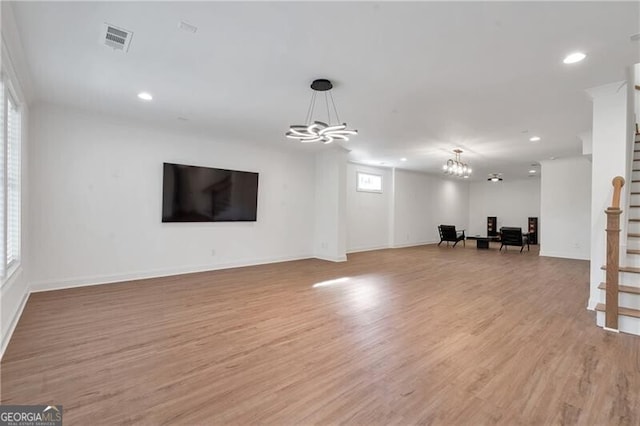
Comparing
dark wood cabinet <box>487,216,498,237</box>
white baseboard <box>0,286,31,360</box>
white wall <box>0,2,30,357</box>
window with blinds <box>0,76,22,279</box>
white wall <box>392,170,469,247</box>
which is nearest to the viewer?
white wall <box>0,2,30,357</box>

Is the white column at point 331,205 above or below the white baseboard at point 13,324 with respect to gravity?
above

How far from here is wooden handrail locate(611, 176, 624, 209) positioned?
3391 millimetres

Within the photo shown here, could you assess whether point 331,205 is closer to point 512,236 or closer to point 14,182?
point 14,182

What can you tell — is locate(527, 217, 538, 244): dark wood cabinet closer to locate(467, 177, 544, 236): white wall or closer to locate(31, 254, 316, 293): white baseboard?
locate(467, 177, 544, 236): white wall

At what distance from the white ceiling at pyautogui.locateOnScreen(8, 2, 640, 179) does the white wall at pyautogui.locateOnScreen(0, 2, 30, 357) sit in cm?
13

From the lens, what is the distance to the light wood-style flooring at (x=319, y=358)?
1.97 meters

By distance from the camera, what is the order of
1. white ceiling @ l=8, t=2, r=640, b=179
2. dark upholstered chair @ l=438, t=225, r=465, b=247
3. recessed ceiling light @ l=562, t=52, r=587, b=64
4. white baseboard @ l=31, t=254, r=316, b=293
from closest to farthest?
white ceiling @ l=8, t=2, r=640, b=179 < recessed ceiling light @ l=562, t=52, r=587, b=64 < white baseboard @ l=31, t=254, r=316, b=293 < dark upholstered chair @ l=438, t=225, r=465, b=247

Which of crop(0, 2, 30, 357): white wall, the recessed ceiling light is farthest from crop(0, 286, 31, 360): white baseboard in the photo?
the recessed ceiling light

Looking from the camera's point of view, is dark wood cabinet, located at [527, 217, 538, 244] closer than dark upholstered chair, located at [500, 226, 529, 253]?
No

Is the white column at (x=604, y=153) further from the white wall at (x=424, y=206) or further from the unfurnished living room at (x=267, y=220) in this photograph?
the white wall at (x=424, y=206)

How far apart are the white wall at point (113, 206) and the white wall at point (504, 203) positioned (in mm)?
11591

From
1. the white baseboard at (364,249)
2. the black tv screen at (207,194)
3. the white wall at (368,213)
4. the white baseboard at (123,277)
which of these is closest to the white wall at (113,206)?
the white baseboard at (123,277)

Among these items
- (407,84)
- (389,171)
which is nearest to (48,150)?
(407,84)

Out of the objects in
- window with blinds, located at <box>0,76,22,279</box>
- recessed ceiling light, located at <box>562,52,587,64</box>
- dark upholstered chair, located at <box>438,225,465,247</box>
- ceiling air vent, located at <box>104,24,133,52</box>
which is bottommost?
dark upholstered chair, located at <box>438,225,465,247</box>
